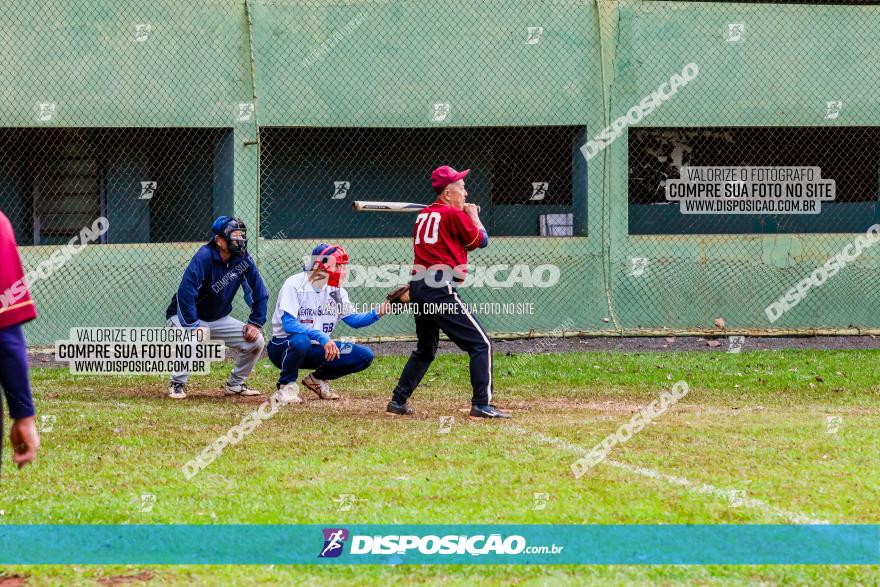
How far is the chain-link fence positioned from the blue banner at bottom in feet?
31.8

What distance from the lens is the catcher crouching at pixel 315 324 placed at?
1023cm

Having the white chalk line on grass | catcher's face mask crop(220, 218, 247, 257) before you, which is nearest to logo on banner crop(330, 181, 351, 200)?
catcher's face mask crop(220, 218, 247, 257)

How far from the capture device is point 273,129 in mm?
15797

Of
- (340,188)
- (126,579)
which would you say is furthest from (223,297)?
(340,188)

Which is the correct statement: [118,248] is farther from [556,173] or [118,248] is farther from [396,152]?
[556,173]

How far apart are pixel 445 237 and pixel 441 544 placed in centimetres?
420

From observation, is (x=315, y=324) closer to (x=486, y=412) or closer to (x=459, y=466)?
(x=486, y=412)

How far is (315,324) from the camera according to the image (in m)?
10.5

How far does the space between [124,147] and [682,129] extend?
7.86 m

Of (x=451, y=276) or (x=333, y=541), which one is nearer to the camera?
(x=333, y=541)

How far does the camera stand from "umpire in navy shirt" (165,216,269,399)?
10.5 meters

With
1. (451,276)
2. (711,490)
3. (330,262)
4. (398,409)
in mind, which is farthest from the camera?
(330,262)

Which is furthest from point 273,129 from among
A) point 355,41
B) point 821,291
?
point 821,291

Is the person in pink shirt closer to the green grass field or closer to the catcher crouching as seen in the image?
the green grass field
